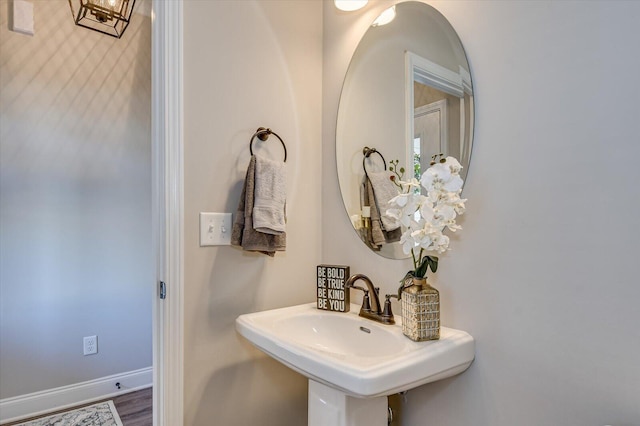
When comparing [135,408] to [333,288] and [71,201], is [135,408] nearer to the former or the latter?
[71,201]

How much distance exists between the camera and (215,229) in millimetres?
1287

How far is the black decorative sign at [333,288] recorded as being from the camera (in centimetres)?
133

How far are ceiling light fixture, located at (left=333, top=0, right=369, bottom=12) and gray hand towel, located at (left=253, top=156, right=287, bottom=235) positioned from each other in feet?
2.30

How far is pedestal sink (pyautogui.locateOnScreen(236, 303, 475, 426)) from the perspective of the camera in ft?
2.67

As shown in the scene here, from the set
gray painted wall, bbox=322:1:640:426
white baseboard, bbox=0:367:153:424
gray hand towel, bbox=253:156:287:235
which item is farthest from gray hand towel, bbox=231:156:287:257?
white baseboard, bbox=0:367:153:424

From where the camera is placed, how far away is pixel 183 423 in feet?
3.97

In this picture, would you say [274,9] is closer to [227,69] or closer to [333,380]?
[227,69]

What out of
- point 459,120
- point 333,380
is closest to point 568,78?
point 459,120

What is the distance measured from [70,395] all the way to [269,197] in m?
2.09

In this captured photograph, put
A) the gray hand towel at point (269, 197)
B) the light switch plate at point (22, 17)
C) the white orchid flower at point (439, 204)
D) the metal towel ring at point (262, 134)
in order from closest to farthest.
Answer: the white orchid flower at point (439, 204)
the gray hand towel at point (269, 197)
the metal towel ring at point (262, 134)
the light switch plate at point (22, 17)

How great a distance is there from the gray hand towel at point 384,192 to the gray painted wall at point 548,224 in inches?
10.8

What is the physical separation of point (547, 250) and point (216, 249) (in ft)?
3.46

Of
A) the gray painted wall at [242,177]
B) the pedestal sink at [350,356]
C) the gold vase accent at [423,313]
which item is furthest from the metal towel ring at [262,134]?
the gold vase accent at [423,313]

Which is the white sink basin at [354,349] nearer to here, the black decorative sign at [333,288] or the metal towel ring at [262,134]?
the black decorative sign at [333,288]
